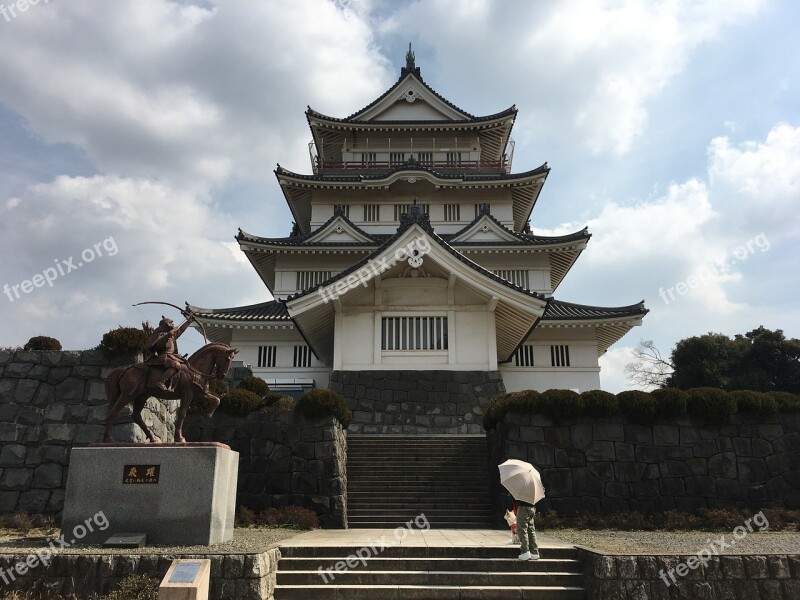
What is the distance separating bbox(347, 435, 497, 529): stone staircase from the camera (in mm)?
11977

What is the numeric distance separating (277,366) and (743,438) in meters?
16.6

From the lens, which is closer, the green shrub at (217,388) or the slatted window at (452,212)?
the green shrub at (217,388)

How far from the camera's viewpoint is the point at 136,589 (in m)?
6.27

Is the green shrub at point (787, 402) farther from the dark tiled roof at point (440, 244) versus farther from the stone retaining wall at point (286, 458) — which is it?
the stone retaining wall at point (286, 458)

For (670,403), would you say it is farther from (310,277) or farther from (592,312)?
(310,277)

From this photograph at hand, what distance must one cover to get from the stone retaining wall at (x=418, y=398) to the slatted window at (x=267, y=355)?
5.85 metres

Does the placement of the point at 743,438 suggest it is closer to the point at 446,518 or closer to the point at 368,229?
the point at 446,518

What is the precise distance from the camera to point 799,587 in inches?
267

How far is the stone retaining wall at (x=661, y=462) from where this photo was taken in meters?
11.3

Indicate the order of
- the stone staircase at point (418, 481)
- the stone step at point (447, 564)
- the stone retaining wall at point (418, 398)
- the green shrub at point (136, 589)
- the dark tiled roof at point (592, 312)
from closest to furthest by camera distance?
the green shrub at point (136, 589), the stone step at point (447, 564), the stone staircase at point (418, 481), the stone retaining wall at point (418, 398), the dark tiled roof at point (592, 312)

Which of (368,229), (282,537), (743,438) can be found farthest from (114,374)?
(368,229)

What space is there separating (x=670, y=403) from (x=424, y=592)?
7.33m

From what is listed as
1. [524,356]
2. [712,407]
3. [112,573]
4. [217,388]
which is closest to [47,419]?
[217,388]

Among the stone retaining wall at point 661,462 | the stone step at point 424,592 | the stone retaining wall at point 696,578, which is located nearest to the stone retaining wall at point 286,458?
the stone retaining wall at point 661,462
